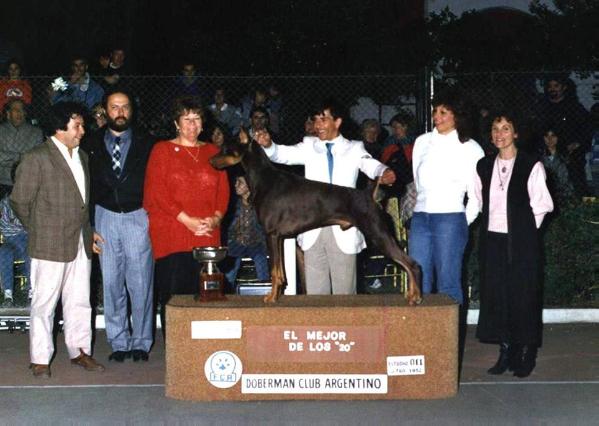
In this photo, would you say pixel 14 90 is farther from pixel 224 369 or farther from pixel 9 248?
pixel 224 369

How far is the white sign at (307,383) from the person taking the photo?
758 cm

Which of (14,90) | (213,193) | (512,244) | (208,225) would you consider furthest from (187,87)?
(512,244)

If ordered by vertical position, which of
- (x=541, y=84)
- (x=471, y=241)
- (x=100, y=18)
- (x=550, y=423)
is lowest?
(x=550, y=423)

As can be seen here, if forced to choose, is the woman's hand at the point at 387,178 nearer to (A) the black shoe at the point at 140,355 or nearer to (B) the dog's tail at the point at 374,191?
(B) the dog's tail at the point at 374,191

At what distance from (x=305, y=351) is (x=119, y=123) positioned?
2.51 meters

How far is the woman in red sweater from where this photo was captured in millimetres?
8539

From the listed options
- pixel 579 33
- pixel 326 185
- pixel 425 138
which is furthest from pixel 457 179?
pixel 579 33

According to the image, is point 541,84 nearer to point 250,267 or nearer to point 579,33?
point 579,33

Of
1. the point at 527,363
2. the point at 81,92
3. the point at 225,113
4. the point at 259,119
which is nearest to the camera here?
the point at 527,363

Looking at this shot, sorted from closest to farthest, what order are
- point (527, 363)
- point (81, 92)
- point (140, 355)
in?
1. point (527, 363)
2. point (140, 355)
3. point (81, 92)

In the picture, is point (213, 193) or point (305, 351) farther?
point (213, 193)

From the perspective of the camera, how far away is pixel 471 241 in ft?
37.9

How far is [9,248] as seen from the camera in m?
11.8

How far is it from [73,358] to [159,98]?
20.2 ft
